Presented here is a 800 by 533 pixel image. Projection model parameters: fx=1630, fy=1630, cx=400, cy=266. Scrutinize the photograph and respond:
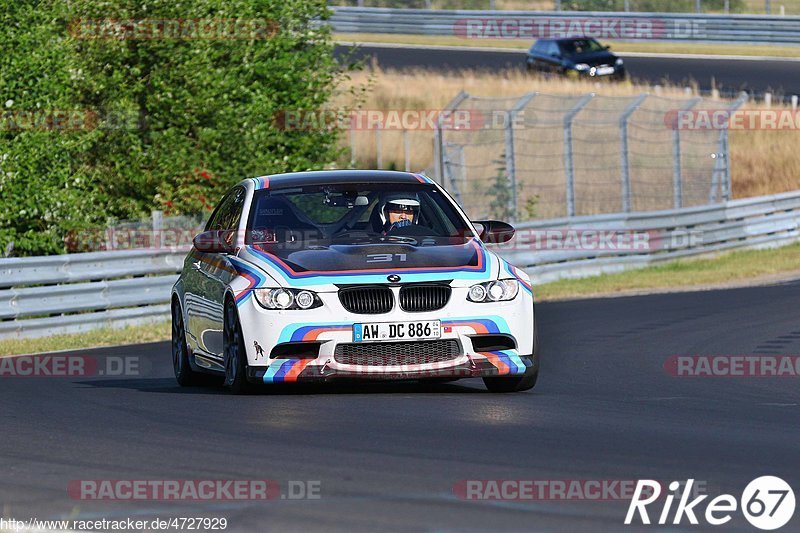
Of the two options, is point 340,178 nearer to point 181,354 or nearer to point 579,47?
point 181,354

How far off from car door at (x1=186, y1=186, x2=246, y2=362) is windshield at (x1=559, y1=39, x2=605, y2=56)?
38280mm

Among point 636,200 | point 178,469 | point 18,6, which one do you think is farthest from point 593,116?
point 178,469

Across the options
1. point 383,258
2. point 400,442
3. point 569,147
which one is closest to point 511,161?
point 569,147

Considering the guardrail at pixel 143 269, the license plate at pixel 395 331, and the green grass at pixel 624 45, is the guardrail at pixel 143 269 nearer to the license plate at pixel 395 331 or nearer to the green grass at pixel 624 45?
the license plate at pixel 395 331

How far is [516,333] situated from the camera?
10227 mm

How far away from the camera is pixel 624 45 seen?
57.2 m

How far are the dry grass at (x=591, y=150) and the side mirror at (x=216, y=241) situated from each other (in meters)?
21.9

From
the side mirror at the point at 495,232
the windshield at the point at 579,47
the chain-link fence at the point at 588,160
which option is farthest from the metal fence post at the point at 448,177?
the windshield at the point at 579,47

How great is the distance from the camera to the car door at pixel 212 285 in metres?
10.9

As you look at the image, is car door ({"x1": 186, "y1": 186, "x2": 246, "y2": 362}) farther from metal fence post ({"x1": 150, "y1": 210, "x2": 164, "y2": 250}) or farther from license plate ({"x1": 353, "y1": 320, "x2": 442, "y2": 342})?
metal fence post ({"x1": 150, "y1": 210, "x2": 164, "y2": 250})

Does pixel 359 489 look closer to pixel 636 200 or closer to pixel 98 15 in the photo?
pixel 98 15

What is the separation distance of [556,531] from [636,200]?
3088 cm

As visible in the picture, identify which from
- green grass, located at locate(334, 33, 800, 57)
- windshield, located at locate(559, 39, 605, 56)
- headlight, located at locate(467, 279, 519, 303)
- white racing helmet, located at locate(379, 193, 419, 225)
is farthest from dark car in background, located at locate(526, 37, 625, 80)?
headlight, located at locate(467, 279, 519, 303)

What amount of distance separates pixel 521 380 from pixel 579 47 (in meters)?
40.3
